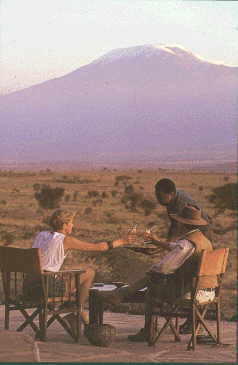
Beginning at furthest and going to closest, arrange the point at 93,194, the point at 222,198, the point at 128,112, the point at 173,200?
the point at 128,112, the point at 93,194, the point at 222,198, the point at 173,200

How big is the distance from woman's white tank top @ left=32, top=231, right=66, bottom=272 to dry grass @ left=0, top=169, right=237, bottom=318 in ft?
63.2

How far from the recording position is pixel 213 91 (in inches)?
1547

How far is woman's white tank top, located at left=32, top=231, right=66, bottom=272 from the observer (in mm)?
7469

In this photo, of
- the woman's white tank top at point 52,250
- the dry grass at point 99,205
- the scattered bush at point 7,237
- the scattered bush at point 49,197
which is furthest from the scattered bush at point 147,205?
the woman's white tank top at point 52,250

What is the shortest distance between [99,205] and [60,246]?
108ft

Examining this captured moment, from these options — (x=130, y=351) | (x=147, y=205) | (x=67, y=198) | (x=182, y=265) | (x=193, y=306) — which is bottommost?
(x=130, y=351)

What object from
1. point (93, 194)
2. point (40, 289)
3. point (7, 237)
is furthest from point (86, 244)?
point (93, 194)

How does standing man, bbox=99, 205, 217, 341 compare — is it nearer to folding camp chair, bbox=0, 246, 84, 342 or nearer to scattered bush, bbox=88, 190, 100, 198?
folding camp chair, bbox=0, 246, 84, 342

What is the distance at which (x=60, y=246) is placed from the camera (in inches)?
296

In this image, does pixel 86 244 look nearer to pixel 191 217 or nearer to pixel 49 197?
pixel 191 217

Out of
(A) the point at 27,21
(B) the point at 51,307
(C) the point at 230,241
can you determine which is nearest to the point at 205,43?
(A) the point at 27,21

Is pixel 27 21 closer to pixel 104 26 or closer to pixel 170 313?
pixel 104 26

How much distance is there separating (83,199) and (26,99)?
4348 millimetres

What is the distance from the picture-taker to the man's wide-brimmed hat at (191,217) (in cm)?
738
